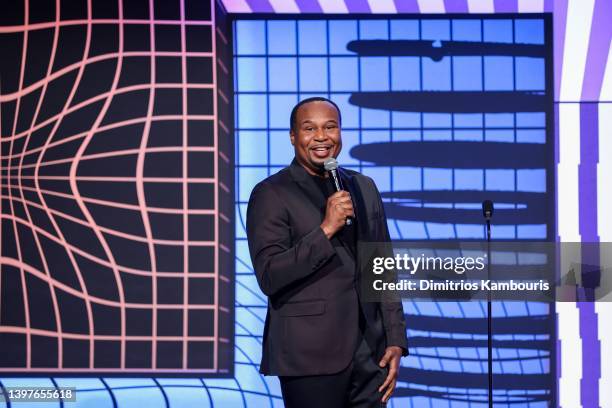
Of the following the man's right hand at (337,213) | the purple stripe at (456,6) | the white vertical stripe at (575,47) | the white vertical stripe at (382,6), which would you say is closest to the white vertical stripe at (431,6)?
the purple stripe at (456,6)

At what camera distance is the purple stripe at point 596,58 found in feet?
13.3

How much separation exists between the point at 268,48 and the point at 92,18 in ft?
3.02

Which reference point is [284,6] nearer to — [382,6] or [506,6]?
[382,6]

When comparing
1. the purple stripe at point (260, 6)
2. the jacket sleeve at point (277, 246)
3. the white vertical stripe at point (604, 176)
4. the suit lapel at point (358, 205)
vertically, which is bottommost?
the jacket sleeve at point (277, 246)

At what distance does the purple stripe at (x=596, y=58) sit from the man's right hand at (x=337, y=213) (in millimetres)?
2481

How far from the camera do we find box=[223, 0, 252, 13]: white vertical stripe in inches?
162

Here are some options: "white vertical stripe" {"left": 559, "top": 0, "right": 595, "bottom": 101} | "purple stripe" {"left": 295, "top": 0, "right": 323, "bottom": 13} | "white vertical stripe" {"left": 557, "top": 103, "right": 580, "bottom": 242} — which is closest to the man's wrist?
"purple stripe" {"left": 295, "top": 0, "right": 323, "bottom": 13}

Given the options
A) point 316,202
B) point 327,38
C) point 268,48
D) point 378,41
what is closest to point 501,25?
point 378,41

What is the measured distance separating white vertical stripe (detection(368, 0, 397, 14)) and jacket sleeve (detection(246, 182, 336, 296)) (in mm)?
2123

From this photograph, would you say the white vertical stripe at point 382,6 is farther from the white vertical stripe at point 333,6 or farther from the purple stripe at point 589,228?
the purple stripe at point 589,228

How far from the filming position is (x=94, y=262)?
4.17 meters

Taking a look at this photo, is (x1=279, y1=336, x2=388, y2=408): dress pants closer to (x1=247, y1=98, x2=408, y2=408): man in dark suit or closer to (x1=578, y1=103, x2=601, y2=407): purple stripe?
(x1=247, y1=98, x2=408, y2=408): man in dark suit

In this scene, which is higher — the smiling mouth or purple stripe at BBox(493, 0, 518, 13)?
purple stripe at BBox(493, 0, 518, 13)

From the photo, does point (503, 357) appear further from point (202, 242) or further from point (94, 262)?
Answer: point (94, 262)
